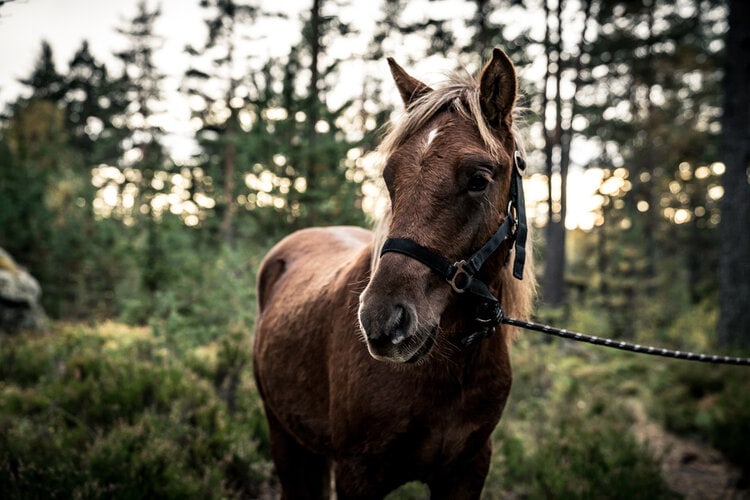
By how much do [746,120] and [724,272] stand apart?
2.57m

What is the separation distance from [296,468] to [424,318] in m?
2.09

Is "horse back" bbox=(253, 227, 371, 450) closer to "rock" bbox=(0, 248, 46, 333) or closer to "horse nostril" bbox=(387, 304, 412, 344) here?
"horse nostril" bbox=(387, 304, 412, 344)

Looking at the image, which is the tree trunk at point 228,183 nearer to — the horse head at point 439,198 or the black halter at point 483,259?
the horse head at point 439,198

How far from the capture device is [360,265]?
214 centimetres

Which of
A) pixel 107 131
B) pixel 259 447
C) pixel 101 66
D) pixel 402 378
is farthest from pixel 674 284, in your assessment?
pixel 101 66

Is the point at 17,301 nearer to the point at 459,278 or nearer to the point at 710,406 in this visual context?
the point at 459,278

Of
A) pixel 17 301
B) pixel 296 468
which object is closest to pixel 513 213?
pixel 296 468

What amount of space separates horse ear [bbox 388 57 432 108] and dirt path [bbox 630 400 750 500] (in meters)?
4.30

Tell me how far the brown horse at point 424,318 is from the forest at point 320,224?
0.41 metres

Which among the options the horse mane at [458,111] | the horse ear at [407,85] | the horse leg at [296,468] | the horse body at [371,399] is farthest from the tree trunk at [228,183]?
the horse mane at [458,111]

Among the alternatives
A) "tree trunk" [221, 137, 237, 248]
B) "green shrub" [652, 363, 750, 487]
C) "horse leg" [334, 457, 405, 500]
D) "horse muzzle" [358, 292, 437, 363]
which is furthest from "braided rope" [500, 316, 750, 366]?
"tree trunk" [221, 137, 237, 248]

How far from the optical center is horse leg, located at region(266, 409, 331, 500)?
2922 millimetres

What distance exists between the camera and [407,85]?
2064 mm

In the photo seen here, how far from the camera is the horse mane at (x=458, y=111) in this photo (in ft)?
5.68
